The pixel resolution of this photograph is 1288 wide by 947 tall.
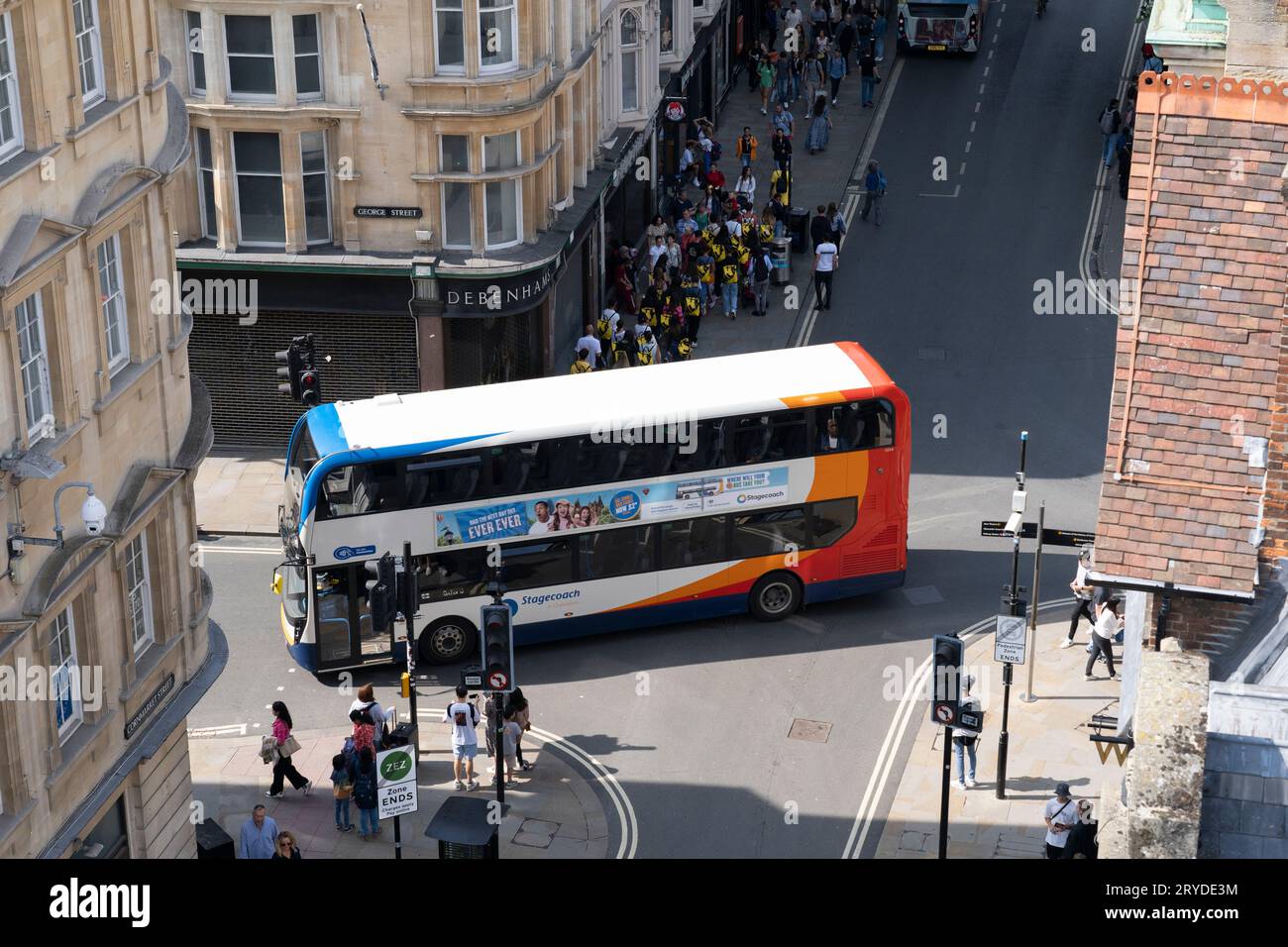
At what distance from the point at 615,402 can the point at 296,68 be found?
397 inches

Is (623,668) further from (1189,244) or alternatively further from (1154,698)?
(1154,698)

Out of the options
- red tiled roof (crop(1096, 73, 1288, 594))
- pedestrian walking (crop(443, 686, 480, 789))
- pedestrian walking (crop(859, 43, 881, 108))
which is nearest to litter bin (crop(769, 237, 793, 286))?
pedestrian walking (crop(859, 43, 881, 108))

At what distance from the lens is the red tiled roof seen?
16062 mm

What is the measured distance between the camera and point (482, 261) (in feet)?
122

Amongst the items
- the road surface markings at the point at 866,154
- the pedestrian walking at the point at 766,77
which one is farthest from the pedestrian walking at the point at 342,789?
the pedestrian walking at the point at 766,77

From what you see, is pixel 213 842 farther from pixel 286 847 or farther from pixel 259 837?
pixel 286 847

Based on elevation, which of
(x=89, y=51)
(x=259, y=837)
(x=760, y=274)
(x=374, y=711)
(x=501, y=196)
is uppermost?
(x=89, y=51)

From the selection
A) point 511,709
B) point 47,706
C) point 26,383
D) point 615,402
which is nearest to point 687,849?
point 511,709

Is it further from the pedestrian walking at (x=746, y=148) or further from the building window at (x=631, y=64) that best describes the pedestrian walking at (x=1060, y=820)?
the pedestrian walking at (x=746, y=148)

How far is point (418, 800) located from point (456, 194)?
13.7m

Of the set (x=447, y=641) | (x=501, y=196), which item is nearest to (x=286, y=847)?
(x=447, y=641)

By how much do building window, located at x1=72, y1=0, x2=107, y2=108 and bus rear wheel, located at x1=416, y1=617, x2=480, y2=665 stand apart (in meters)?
12.6

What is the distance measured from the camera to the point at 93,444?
2077 centimetres

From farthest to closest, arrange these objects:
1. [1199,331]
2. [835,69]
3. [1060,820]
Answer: [835,69] < [1060,820] < [1199,331]
